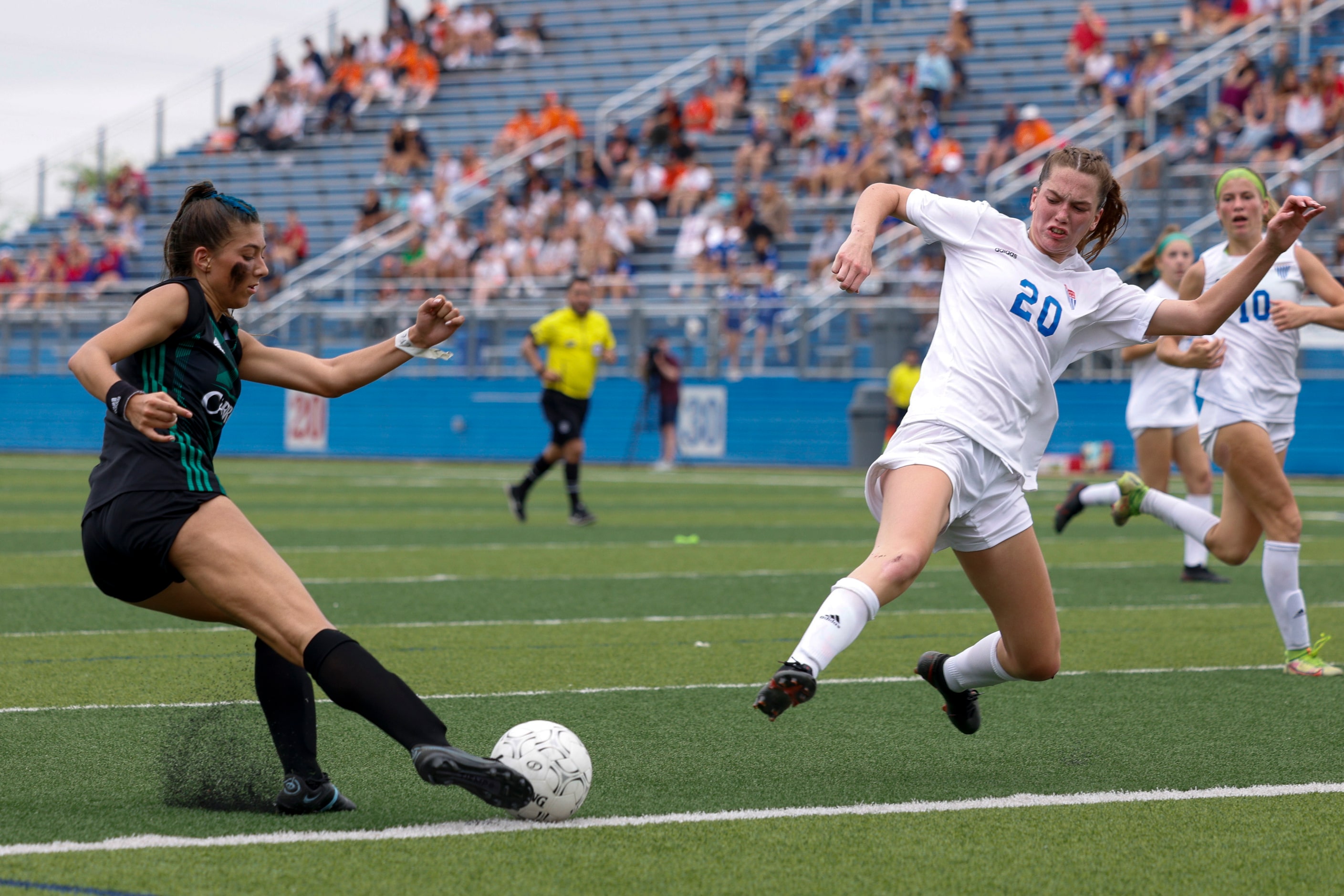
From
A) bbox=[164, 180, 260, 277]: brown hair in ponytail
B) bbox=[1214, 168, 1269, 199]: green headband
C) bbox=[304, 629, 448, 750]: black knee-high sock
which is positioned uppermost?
bbox=[1214, 168, 1269, 199]: green headband

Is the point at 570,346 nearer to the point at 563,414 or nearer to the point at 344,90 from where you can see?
the point at 563,414

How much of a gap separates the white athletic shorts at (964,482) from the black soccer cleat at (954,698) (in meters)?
0.67

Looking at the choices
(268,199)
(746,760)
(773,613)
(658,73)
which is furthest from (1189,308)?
(268,199)

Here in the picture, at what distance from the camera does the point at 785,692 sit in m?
3.80

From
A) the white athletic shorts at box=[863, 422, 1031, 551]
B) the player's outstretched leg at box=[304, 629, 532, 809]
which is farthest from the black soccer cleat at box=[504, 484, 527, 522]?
the player's outstretched leg at box=[304, 629, 532, 809]

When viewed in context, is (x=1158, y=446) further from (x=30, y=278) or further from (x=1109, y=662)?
(x=30, y=278)

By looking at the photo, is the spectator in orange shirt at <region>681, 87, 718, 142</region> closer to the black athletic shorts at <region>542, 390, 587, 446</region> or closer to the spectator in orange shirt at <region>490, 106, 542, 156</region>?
the spectator in orange shirt at <region>490, 106, 542, 156</region>

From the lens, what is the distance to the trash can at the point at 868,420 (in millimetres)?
22438

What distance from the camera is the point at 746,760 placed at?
5062 mm

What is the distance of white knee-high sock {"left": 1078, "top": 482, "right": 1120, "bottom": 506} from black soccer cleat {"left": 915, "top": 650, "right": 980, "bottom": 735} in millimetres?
4225

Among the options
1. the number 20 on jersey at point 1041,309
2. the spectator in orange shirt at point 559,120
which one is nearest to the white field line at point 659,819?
the number 20 on jersey at point 1041,309

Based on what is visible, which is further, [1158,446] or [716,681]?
[1158,446]

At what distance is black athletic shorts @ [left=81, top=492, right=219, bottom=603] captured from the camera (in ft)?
13.3

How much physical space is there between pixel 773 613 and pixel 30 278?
27938 mm
